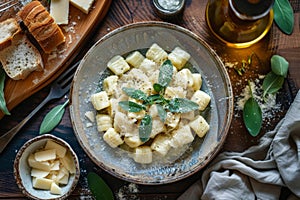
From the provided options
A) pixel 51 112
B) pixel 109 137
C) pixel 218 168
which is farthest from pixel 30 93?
pixel 218 168

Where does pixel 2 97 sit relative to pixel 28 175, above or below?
above

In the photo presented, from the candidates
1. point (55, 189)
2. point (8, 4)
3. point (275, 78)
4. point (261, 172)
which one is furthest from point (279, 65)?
point (8, 4)

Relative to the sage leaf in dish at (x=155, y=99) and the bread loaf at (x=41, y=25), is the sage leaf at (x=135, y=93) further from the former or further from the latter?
the bread loaf at (x=41, y=25)

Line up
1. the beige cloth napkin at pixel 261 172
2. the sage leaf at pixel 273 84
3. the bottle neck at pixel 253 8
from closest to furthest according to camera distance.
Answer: the bottle neck at pixel 253 8
the beige cloth napkin at pixel 261 172
the sage leaf at pixel 273 84


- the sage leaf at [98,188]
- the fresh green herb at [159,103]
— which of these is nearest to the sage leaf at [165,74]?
the fresh green herb at [159,103]

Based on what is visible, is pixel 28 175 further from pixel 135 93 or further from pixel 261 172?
pixel 261 172

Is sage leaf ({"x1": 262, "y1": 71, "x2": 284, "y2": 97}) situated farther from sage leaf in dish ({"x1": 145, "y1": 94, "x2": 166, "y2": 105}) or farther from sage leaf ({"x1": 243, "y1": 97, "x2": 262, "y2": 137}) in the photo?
sage leaf in dish ({"x1": 145, "y1": 94, "x2": 166, "y2": 105})

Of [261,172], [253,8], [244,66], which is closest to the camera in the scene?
[253,8]

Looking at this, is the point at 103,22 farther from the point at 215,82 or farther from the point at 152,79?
the point at 215,82
